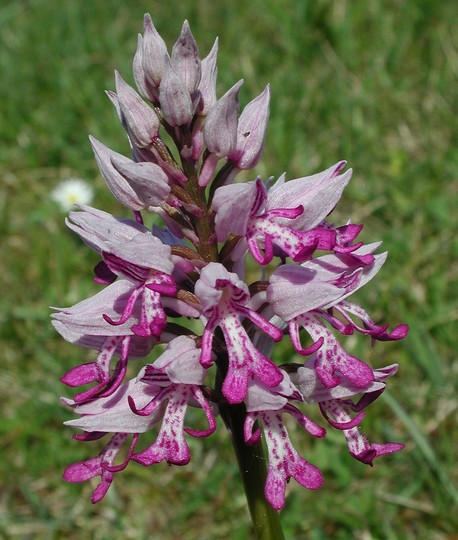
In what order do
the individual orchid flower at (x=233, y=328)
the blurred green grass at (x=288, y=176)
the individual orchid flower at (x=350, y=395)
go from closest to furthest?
the individual orchid flower at (x=233, y=328), the individual orchid flower at (x=350, y=395), the blurred green grass at (x=288, y=176)

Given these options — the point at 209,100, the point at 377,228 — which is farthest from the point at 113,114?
the point at 209,100

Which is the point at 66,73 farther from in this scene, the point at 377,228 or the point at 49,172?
the point at 377,228

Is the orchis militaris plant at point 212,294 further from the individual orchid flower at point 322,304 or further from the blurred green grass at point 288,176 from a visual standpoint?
the blurred green grass at point 288,176

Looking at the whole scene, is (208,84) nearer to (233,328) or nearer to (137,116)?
(137,116)

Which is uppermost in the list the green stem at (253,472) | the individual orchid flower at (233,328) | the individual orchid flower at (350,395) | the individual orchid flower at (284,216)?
the individual orchid flower at (284,216)

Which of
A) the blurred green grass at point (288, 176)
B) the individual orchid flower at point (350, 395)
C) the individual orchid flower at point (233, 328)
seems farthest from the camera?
the blurred green grass at point (288, 176)

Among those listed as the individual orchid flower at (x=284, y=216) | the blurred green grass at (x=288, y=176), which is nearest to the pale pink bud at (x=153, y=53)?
the individual orchid flower at (x=284, y=216)

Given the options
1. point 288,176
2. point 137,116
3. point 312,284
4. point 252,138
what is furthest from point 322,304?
point 288,176

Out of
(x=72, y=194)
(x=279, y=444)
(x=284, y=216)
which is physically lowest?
(x=72, y=194)
